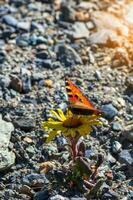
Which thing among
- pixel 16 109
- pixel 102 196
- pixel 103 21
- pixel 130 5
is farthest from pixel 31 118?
pixel 130 5

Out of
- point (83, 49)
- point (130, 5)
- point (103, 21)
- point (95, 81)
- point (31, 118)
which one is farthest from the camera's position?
point (130, 5)

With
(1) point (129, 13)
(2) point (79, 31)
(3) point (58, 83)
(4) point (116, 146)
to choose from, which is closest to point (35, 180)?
(4) point (116, 146)

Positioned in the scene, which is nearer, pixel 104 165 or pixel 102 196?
pixel 102 196

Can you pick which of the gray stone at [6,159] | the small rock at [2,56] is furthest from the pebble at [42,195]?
the small rock at [2,56]

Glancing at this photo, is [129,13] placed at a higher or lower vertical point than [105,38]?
higher

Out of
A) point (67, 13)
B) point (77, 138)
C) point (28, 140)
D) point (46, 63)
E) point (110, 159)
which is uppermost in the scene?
point (67, 13)

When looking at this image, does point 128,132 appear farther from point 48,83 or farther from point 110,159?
point 48,83

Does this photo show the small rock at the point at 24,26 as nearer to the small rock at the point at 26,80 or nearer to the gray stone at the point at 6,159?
the small rock at the point at 26,80

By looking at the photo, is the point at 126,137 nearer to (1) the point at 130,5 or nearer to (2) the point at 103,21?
(2) the point at 103,21

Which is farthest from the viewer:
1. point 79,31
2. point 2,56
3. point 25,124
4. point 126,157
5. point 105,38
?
point 79,31
